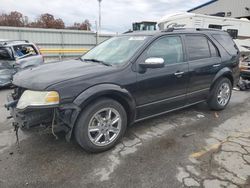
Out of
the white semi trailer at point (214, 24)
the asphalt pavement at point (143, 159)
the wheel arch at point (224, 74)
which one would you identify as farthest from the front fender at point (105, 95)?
the white semi trailer at point (214, 24)

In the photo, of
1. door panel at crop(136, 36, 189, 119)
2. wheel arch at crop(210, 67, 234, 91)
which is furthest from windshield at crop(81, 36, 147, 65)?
wheel arch at crop(210, 67, 234, 91)

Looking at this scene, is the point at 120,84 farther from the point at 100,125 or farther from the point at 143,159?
the point at 143,159

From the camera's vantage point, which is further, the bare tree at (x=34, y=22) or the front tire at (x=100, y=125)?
the bare tree at (x=34, y=22)

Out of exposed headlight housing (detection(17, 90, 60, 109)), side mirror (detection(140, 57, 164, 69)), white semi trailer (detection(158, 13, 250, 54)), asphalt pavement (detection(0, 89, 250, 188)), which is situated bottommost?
asphalt pavement (detection(0, 89, 250, 188))

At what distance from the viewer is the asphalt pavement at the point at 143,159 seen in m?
2.64

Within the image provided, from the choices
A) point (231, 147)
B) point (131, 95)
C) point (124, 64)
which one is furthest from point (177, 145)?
point (124, 64)

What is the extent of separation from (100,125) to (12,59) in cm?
612

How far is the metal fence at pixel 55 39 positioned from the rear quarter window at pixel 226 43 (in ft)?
36.9

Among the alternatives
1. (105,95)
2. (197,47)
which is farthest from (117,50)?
(197,47)

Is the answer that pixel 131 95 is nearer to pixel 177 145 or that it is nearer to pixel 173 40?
pixel 177 145

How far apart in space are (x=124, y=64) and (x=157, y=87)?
725 millimetres

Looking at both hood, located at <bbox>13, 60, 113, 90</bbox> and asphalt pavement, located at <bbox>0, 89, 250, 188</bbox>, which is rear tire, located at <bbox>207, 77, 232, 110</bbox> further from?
hood, located at <bbox>13, 60, 113, 90</bbox>

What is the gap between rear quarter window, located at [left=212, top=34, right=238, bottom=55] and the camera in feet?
16.1

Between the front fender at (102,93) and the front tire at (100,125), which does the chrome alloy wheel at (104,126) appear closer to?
the front tire at (100,125)
